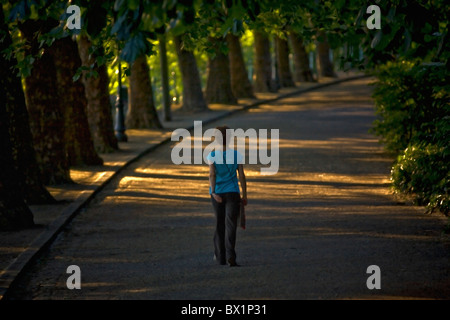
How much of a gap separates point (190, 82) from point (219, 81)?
4.25 metres

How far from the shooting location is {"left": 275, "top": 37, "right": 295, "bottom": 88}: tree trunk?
192ft

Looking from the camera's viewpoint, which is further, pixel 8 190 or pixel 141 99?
pixel 141 99

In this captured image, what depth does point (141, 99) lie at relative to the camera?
3438 cm

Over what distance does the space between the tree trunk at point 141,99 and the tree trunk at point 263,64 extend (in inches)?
740

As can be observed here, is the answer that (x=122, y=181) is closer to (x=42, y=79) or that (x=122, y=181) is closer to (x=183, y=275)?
(x=42, y=79)

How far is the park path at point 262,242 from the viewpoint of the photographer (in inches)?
372

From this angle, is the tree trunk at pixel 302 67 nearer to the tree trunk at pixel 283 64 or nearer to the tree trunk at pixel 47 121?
the tree trunk at pixel 283 64

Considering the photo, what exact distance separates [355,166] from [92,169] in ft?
21.3

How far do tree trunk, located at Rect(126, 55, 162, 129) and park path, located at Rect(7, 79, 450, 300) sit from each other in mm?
11714

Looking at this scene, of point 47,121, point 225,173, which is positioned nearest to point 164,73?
point 47,121

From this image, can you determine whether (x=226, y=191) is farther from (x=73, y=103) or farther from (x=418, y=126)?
(x=73, y=103)

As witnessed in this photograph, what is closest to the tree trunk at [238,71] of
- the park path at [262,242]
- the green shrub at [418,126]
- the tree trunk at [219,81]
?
the tree trunk at [219,81]

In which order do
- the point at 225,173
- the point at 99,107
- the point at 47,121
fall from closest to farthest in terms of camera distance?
the point at 225,173 < the point at 47,121 < the point at 99,107
